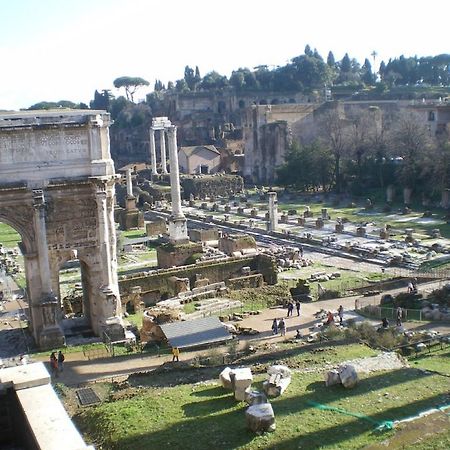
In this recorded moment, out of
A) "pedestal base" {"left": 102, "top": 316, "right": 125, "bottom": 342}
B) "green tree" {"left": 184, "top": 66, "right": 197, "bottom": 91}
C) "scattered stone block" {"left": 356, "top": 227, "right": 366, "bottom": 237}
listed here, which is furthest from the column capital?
"green tree" {"left": 184, "top": 66, "right": 197, "bottom": 91}

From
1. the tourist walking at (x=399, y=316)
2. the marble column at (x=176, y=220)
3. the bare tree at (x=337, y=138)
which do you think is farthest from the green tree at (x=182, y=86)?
the tourist walking at (x=399, y=316)

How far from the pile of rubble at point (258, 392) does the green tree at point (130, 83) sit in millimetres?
114680

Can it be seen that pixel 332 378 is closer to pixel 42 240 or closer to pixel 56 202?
pixel 42 240

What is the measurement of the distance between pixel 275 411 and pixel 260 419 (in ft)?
3.30

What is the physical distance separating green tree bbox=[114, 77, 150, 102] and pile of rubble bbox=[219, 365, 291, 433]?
376 feet

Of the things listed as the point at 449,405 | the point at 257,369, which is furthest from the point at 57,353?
the point at 449,405

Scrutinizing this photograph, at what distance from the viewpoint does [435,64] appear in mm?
98875

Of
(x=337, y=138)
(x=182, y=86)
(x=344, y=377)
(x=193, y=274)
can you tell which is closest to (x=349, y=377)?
(x=344, y=377)

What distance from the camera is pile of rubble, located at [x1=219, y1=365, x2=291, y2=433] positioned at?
33.8 feet

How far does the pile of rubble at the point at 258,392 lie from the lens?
33.8 feet

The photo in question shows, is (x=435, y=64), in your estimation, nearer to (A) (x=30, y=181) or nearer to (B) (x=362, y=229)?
(B) (x=362, y=229)

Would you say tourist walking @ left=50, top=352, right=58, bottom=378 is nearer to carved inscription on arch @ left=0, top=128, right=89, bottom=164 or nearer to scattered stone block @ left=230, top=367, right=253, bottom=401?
carved inscription on arch @ left=0, top=128, right=89, bottom=164

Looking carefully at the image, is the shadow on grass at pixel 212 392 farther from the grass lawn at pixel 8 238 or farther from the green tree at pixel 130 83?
the green tree at pixel 130 83

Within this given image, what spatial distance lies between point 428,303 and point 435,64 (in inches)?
3379
